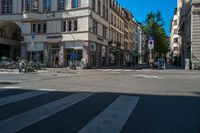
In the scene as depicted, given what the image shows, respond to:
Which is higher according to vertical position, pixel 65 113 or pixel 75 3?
pixel 75 3

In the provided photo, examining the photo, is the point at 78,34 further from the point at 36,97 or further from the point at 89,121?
the point at 89,121

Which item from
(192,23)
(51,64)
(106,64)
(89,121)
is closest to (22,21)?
(51,64)

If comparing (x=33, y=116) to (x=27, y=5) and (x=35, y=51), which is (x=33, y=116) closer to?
(x=35, y=51)

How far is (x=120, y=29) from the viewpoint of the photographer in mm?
62969

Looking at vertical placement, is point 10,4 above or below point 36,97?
above

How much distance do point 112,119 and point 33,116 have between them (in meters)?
1.73

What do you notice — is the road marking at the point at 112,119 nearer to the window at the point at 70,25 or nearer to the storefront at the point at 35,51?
the window at the point at 70,25

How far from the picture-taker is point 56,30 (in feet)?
133

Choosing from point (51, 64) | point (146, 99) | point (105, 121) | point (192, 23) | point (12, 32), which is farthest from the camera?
point (12, 32)

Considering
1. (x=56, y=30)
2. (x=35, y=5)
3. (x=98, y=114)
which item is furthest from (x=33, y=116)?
(x=35, y=5)

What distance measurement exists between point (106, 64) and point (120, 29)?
16.2m

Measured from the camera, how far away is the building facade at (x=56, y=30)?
38.9 m

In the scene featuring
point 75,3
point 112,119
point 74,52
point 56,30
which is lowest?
point 112,119

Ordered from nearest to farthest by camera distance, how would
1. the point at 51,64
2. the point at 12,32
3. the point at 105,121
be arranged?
1. the point at 105,121
2. the point at 51,64
3. the point at 12,32
